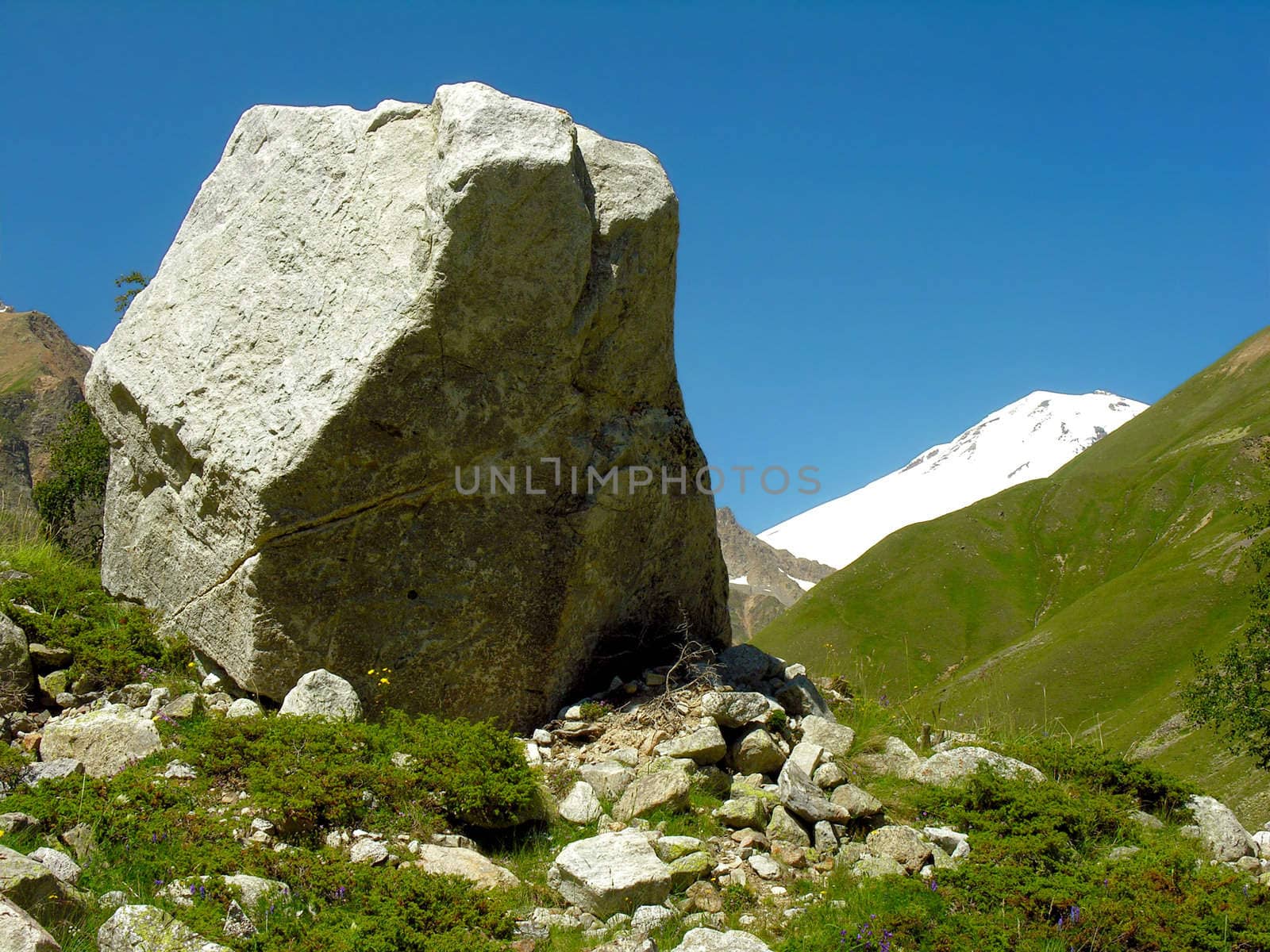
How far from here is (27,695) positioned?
10.6 m

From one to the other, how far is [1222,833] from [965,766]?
2562mm

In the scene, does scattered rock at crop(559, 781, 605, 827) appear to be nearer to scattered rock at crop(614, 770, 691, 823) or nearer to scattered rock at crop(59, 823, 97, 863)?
scattered rock at crop(614, 770, 691, 823)

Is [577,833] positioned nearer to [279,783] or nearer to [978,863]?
[279,783]

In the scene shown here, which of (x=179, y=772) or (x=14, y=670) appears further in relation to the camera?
(x=14, y=670)

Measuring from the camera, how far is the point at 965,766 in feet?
36.3

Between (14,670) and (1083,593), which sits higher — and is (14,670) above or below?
above

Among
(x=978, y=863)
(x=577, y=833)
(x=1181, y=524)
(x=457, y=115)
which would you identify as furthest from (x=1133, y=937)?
(x=1181, y=524)

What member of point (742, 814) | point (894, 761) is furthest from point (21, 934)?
point (894, 761)

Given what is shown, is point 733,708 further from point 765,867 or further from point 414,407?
point 414,407

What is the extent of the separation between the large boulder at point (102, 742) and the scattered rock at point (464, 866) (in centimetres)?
311

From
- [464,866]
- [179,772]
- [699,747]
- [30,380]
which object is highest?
[30,380]

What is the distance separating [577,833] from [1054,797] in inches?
191

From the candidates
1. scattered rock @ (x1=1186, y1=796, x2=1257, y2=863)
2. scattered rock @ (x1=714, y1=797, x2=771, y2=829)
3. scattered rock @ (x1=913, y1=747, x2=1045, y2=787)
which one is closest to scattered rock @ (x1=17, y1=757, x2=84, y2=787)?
scattered rock @ (x1=714, y1=797, x2=771, y2=829)

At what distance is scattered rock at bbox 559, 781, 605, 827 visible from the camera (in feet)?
31.2
